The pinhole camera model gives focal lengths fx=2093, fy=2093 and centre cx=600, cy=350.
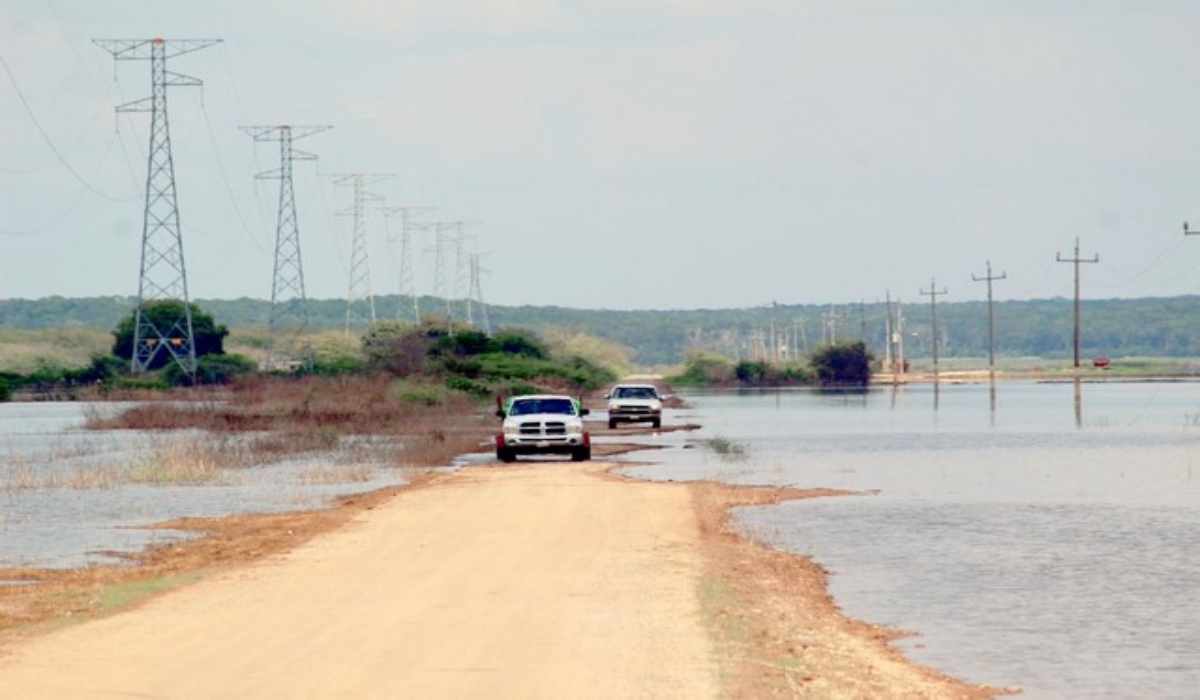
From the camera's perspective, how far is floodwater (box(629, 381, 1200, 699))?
2173 centimetres

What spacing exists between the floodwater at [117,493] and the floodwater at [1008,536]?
8.80 metres

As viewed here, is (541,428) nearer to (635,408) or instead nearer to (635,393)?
(635,408)

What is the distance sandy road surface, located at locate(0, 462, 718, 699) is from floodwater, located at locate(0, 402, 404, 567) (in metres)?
4.66

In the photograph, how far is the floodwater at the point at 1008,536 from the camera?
21.7 meters

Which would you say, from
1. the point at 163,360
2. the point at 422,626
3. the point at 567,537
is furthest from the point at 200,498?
the point at 163,360

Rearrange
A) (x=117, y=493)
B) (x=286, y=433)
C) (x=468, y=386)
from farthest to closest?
1. (x=468, y=386)
2. (x=286, y=433)
3. (x=117, y=493)

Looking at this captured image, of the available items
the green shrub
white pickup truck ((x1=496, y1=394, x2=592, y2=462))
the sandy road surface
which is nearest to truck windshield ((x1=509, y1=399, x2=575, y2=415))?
white pickup truck ((x1=496, y1=394, x2=592, y2=462))

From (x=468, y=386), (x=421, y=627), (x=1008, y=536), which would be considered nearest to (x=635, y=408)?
(x=468, y=386)

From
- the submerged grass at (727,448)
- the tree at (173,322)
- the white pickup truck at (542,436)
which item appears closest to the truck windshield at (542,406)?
the white pickup truck at (542,436)

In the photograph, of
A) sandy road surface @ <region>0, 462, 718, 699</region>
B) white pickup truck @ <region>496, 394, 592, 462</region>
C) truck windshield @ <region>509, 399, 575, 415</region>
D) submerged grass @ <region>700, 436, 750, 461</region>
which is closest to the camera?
sandy road surface @ <region>0, 462, 718, 699</region>

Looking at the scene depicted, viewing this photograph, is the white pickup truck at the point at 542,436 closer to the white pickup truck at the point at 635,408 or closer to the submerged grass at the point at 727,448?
the submerged grass at the point at 727,448

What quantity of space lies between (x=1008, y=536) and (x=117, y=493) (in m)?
20.8

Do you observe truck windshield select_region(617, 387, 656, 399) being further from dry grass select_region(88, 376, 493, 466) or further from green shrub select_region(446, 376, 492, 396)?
green shrub select_region(446, 376, 492, 396)

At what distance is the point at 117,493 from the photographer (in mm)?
46406
